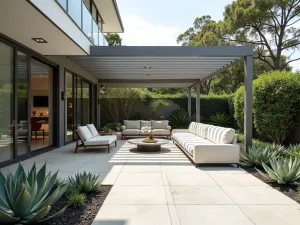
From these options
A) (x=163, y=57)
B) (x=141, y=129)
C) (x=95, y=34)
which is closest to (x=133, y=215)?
(x=163, y=57)

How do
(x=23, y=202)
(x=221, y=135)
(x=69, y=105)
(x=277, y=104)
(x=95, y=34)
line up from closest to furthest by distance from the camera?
(x=23, y=202)
(x=221, y=135)
(x=277, y=104)
(x=95, y=34)
(x=69, y=105)

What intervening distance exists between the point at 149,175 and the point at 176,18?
12.8 metres

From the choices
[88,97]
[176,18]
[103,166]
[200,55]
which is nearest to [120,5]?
[176,18]

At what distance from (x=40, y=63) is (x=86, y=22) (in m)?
1.95

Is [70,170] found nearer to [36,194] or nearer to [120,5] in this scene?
[36,194]

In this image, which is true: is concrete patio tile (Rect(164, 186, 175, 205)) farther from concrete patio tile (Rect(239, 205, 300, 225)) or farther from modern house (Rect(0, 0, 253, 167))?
modern house (Rect(0, 0, 253, 167))

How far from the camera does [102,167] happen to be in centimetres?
607

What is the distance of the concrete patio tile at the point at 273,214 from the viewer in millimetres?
3119

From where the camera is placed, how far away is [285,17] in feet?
56.6

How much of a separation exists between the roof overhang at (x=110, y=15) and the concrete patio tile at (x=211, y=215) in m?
10.6

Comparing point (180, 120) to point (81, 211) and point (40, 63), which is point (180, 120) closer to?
point (40, 63)

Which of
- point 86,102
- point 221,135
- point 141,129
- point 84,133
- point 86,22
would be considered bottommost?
point 141,129

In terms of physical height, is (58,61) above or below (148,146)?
above

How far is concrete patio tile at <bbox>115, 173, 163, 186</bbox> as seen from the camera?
473 centimetres
